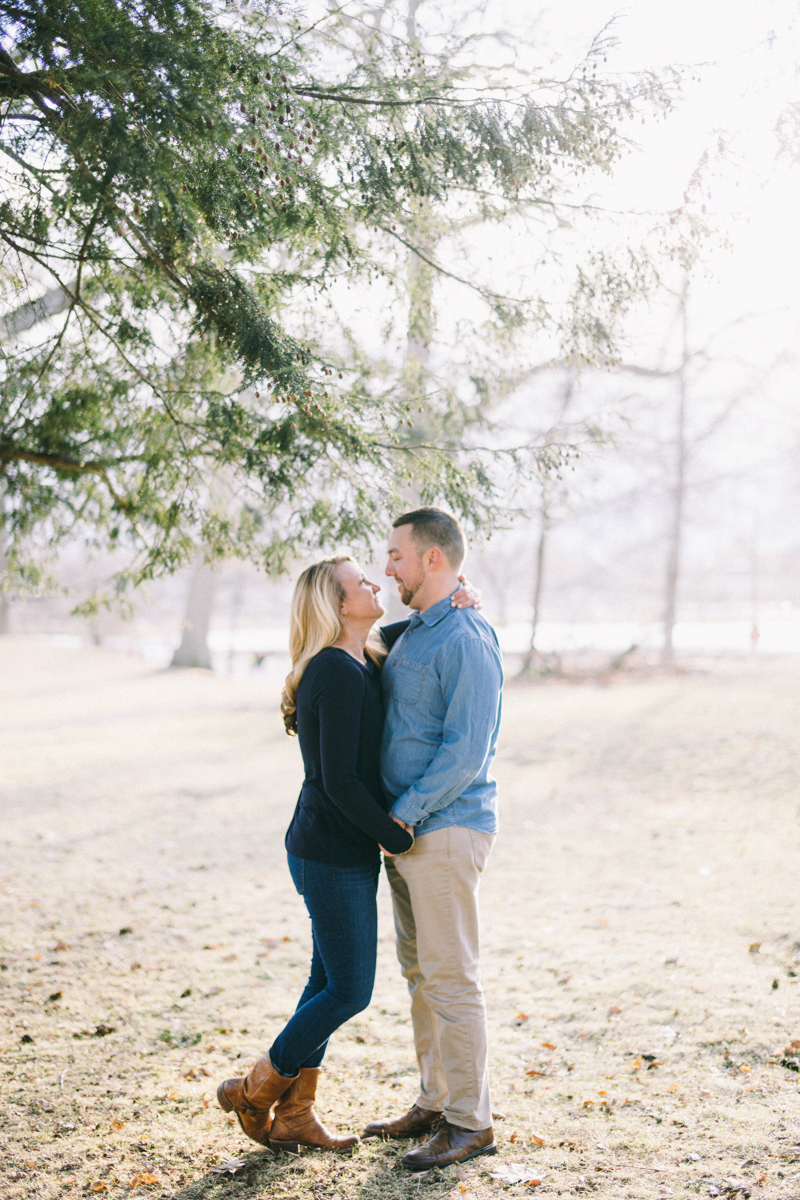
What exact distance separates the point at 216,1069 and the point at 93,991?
1.27 metres

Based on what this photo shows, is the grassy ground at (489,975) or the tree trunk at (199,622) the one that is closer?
the grassy ground at (489,975)

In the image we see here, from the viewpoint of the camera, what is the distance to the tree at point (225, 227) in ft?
10.6

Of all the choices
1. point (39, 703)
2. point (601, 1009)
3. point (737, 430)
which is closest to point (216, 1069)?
point (601, 1009)

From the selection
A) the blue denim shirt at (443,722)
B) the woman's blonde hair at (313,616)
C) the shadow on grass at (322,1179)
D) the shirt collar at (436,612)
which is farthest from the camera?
the shirt collar at (436,612)

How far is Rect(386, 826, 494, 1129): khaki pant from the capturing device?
313 cm

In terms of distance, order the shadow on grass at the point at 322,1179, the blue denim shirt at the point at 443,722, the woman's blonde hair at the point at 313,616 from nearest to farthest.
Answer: the shadow on grass at the point at 322,1179, the blue denim shirt at the point at 443,722, the woman's blonde hair at the point at 313,616

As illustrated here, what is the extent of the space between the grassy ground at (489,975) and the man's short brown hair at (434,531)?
2189 millimetres

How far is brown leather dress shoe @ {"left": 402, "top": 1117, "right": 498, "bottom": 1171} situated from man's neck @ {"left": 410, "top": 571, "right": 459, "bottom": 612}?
189 centimetres

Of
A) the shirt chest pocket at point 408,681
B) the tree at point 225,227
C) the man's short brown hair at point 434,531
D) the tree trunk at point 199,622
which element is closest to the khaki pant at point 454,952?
the shirt chest pocket at point 408,681

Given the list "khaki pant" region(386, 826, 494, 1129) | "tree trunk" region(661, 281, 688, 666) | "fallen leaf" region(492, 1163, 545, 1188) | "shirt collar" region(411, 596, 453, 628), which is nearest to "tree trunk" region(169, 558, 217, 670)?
"tree trunk" region(661, 281, 688, 666)

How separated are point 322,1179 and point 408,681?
68.8 inches

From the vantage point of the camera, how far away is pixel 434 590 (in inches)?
134

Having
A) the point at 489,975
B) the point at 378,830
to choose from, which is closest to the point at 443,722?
the point at 378,830

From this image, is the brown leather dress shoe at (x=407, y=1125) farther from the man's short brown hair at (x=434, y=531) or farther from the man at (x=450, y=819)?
the man's short brown hair at (x=434, y=531)
